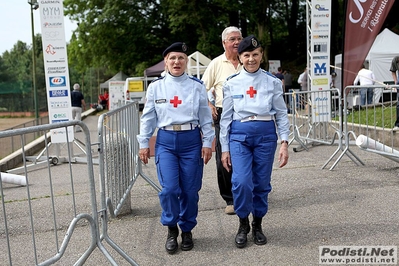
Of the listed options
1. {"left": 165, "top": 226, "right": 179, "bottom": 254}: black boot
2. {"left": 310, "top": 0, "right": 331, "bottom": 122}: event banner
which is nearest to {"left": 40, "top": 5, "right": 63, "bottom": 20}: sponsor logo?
{"left": 310, "top": 0, "right": 331, "bottom": 122}: event banner

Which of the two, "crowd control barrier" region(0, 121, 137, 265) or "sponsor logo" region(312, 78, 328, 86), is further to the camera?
"sponsor logo" region(312, 78, 328, 86)

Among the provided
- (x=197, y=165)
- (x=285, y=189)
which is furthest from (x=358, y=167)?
(x=197, y=165)

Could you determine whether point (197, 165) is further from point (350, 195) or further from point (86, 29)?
point (86, 29)

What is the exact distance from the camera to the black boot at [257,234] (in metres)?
4.41

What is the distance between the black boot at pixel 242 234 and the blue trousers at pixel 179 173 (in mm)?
440

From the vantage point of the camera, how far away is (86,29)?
109ft

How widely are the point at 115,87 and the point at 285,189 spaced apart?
2699 centimetres

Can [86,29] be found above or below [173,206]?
above

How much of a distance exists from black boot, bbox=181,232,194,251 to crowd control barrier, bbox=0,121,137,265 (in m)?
0.56

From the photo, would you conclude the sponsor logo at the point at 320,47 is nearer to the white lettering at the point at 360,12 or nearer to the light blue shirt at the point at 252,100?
the white lettering at the point at 360,12

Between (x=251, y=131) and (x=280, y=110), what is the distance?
1.21ft

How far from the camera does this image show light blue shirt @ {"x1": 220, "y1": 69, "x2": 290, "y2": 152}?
171 inches

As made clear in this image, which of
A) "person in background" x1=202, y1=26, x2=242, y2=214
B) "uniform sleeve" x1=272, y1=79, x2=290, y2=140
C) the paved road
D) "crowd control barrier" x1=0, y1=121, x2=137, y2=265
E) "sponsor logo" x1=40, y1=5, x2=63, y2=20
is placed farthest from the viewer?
"sponsor logo" x1=40, y1=5, x2=63, y2=20

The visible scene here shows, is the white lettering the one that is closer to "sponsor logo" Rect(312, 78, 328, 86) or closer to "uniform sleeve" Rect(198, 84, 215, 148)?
"sponsor logo" Rect(312, 78, 328, 86)
